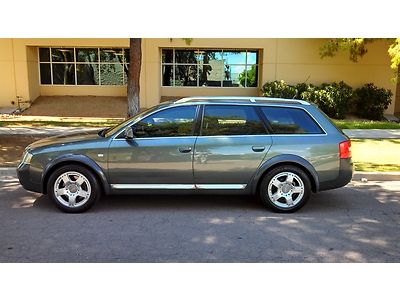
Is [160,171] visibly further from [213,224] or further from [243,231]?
[243,231]

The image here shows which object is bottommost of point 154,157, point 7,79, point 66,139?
point 154,157

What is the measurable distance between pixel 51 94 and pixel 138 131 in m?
17.6

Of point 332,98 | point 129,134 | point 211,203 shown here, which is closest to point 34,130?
point 129,134

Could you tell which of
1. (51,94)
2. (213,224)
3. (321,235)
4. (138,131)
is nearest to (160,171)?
(138,131)

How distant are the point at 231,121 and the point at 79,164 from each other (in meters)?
2.23

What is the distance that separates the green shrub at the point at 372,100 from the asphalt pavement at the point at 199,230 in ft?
44.8

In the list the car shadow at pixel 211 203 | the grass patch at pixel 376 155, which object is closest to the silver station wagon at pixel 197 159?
the car shadow at pixel 211 203

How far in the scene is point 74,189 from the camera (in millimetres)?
5570

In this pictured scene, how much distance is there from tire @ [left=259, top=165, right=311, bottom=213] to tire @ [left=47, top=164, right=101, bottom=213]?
2.38m

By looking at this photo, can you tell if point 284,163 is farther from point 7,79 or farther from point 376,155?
point 7,79

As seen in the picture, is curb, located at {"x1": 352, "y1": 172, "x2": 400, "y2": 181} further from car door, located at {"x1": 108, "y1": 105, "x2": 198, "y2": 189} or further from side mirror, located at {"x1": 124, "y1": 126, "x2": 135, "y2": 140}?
side mirror, located at {"x1": 124, "y1": 126, "x2": 135, "y2": 140}

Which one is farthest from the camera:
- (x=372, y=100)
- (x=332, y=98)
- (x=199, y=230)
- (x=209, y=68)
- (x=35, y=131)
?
(x=209, y=68)

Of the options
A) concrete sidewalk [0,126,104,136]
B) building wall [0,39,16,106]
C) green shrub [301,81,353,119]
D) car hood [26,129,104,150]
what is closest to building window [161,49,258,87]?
green shrub [301,81,353,119]

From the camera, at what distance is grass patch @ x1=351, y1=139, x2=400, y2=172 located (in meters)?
8.23
